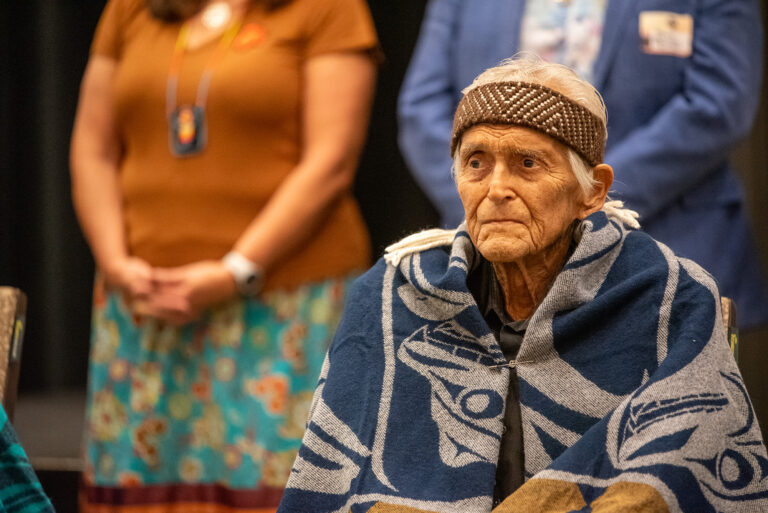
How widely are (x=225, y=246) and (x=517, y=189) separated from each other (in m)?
1.45

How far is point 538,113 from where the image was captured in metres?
1.83

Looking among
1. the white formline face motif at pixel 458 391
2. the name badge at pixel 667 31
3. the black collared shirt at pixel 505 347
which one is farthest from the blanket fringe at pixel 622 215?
the name badge at pixel 667 31

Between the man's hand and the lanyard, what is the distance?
47cm

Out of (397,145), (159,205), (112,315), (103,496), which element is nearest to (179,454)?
(103,496)

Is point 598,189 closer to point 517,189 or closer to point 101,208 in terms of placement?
point 517,189

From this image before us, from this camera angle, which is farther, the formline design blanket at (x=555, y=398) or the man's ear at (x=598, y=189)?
the man's ear at (x=598, y=189)

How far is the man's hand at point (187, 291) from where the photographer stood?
306 centimetres

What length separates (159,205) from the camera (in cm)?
316

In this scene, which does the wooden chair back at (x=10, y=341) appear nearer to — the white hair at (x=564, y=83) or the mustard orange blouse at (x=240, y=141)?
the mustard orange blouse at (x=240, y=141)

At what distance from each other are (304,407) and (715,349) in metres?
1.57

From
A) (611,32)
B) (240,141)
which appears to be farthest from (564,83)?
(240,141)

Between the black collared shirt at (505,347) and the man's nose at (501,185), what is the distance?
0.22 meters

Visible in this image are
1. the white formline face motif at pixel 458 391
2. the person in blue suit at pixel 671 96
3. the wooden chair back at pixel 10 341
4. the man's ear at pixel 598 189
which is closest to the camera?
the white formline face motif at pixel 458 391

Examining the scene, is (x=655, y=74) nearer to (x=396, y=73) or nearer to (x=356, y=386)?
(x=396, y=73)
